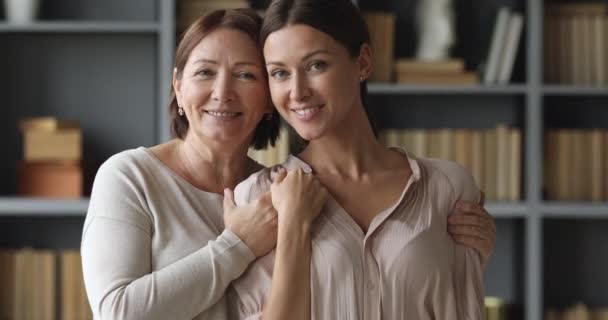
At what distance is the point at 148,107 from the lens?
3660 millimetres

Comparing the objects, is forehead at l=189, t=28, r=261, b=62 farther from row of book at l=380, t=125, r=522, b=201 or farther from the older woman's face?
row of book at l=380, t=125, r=522, b=201

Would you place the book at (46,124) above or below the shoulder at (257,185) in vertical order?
above

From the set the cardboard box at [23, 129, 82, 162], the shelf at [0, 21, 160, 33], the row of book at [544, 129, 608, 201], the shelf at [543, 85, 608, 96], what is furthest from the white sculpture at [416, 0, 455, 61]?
the cardboard box at [23, 129, 82, 162]

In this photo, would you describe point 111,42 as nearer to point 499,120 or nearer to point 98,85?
point 98,85

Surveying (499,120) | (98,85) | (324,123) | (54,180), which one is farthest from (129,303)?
(499,120)

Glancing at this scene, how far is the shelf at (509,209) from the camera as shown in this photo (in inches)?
Result: 134

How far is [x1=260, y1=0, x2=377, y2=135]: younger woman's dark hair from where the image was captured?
1497mm

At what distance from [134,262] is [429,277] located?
0.53 meters

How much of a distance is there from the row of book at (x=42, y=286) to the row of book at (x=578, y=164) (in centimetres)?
190

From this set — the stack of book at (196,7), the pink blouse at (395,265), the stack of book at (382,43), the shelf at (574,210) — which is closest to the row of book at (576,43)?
the shelf at (574,210)

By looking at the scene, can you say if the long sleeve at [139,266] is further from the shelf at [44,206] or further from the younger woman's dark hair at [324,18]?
the shelf at [44,206]

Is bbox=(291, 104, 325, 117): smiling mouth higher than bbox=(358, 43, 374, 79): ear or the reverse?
the reverse

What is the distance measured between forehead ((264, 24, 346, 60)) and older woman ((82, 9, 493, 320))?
19 centimetres

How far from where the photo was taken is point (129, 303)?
5.21 feet
